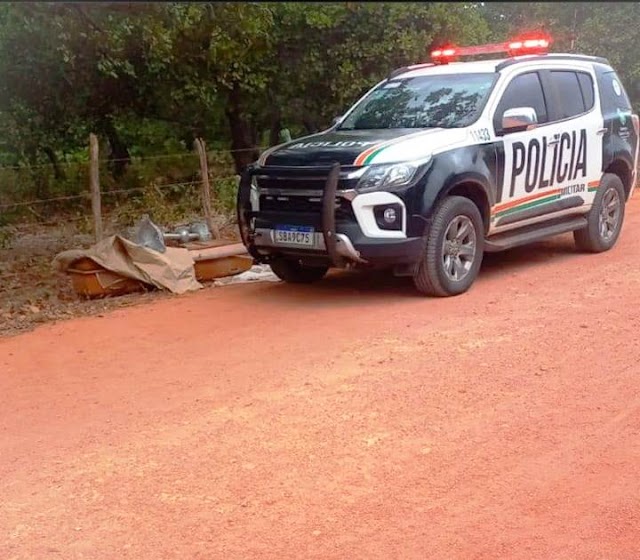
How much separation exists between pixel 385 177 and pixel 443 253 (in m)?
0.86

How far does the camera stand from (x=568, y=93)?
870 centimetres

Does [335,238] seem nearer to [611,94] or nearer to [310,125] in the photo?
[611,94]

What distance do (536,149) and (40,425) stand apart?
5.15 m

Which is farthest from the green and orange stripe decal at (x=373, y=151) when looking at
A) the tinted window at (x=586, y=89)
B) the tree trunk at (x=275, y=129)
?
the tree trunk at (x=275, y=129)

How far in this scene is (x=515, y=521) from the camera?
12.2 ft

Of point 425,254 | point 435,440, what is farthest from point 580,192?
point 435,440

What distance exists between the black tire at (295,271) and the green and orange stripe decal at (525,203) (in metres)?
1.67

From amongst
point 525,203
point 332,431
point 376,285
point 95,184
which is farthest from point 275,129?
point 332,431

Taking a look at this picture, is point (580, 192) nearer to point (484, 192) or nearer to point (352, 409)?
point (484, 192)

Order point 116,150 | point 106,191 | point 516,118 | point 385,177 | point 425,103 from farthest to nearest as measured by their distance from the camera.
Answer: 1. point 116,150
2. point 106,191
3. point 425,103
4. point 516,118
5. point 385,177

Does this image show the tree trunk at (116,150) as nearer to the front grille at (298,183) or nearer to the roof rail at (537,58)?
the front grille at (298,183)

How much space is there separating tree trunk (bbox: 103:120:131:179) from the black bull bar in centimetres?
914

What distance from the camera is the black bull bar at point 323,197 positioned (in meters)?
6.99

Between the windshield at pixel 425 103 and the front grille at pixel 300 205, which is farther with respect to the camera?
the windshield at pixel 425 103
